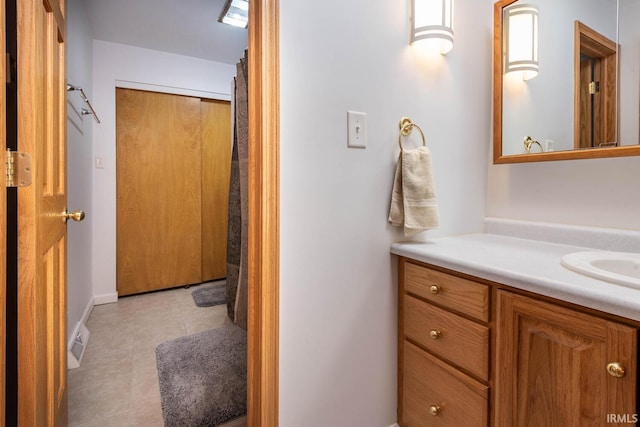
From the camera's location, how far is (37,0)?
0.78 metres

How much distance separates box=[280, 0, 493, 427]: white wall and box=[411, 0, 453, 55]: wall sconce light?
41 millimetres

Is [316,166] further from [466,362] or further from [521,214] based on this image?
[521,214]

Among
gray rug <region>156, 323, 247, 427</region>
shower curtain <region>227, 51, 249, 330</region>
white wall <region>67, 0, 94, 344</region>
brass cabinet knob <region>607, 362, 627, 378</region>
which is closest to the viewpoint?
brass cabinet knob <region>607, 362, 627, 378</region>

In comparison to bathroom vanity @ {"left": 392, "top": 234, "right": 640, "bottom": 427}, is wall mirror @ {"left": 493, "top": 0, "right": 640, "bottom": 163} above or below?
above

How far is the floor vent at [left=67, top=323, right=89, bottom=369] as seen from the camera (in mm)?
1775

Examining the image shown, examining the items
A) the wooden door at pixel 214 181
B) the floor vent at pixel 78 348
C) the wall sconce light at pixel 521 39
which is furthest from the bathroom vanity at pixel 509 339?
the wooden door at pixel 214 181

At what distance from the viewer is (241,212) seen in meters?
1.88

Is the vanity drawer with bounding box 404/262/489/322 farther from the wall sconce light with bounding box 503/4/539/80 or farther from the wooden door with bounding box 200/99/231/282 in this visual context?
the wooden door with bounding box 200/99/231/282

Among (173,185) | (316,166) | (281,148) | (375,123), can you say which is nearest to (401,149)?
(375,123)

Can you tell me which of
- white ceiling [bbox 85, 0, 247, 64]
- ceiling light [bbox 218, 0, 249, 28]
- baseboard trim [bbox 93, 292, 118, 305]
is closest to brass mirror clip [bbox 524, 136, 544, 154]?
ceiling light [bbox 218, 0, 249, 28]

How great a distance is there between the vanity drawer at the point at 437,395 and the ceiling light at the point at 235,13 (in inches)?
92.5

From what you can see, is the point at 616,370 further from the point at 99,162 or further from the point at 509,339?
the point at 99,162

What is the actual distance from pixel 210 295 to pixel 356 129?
2.44 meters

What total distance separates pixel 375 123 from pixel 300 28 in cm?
41
